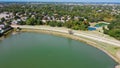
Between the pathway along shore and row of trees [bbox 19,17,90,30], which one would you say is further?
row of trees [bbox 19,17,90,30]

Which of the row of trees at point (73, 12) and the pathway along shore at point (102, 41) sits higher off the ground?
the row of trees at point (73, 12)

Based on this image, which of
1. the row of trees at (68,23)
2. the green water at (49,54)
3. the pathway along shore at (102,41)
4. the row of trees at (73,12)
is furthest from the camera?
the row of trees at (73,12)

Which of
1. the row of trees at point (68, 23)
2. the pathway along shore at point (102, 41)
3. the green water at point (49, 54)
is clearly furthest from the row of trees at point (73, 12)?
the green water at point (49, 54)

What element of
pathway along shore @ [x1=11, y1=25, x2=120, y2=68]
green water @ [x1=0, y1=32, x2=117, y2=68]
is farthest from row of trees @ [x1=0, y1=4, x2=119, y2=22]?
green water @ [x1=0, y1=32, x2=117, y2=68]

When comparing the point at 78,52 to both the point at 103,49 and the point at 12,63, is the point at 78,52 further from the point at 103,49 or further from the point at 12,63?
the point at 12,63

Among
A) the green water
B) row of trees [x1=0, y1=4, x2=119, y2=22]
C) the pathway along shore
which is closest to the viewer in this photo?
the green water

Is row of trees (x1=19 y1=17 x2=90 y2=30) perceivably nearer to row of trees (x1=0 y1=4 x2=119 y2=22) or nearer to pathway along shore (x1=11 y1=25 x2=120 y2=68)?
pathway along shore (x1=11 y1=25 x2=120 y2=68)

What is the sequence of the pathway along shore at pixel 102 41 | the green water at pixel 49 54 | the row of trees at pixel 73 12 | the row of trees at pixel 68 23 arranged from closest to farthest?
1. the green water at pixel 49 54
2. the pathway along shore at pixel 102 41
3. the row of trees at pixel 68 23
4. the row of trees at pixel 73 12

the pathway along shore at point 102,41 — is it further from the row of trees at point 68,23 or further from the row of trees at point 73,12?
the row of trees at point 73,12

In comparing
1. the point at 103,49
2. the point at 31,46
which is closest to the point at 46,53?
the point at 31,46
